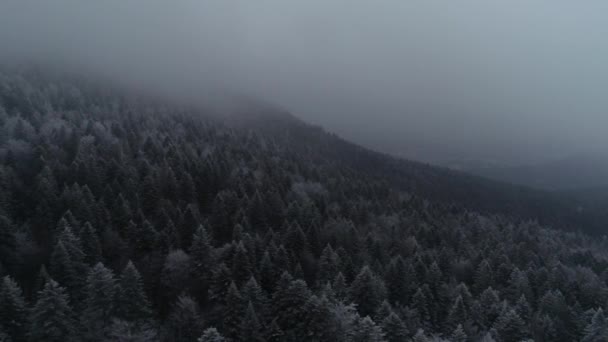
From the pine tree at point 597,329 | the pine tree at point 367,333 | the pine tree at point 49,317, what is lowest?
the pine tree at point 49,317

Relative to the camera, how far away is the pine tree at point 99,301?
4522 cm

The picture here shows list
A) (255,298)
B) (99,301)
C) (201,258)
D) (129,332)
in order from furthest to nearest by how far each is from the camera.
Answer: (201,258)
(255,298)
(99,301)
(129,332)

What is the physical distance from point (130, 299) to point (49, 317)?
799cm

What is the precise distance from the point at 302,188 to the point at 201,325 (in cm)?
6771

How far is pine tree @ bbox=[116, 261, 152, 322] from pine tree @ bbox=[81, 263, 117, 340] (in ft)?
2.62

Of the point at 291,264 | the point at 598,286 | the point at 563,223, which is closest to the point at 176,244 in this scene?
the point at 291,264

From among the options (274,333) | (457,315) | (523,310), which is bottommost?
(274,333)

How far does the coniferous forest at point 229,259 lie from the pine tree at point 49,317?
0.14 metres

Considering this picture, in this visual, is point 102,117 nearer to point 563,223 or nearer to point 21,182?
point 21,182

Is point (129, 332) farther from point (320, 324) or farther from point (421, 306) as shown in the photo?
point (421, 306)

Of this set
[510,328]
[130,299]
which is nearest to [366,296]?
[510,328]

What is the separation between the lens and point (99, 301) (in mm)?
45750

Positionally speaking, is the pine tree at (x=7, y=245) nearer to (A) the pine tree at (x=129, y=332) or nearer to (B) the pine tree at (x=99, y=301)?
(B) the pine tree at (x=99, y=301)

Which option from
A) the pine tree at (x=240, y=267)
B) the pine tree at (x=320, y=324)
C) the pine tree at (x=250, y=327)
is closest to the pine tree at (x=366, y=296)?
the pine tree at (x=320, y=324)
